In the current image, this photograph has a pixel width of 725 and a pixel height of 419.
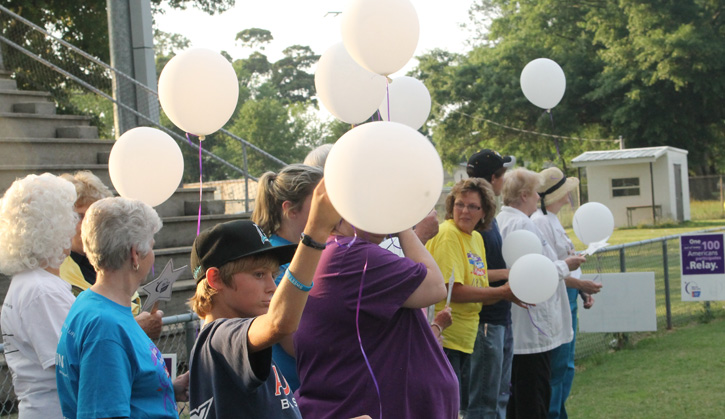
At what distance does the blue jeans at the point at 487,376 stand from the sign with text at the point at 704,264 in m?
5.62

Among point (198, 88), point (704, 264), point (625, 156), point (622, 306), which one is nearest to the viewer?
point (198, 88)

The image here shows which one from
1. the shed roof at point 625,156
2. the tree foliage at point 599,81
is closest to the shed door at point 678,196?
the shed roof at point 625,156

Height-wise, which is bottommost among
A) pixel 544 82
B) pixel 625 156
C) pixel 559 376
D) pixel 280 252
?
pixel 559 376

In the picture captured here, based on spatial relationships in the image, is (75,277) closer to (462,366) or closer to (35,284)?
(35,284)

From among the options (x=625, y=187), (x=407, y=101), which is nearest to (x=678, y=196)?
(x=625, y=187)

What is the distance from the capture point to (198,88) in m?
3.59

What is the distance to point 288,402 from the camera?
7.45 ft

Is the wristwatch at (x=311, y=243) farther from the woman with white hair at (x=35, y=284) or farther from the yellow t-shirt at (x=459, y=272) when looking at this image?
the yellow t-shirt at (x=459, y=272)

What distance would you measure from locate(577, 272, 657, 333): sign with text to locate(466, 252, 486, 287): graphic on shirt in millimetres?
3762

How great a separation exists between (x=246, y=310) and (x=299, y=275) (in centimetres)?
47

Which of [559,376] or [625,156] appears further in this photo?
[625,156]

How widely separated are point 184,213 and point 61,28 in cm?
567

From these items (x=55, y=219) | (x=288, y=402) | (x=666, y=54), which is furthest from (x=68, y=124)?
(x=666, y=54)

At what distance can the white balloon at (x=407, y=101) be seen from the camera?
14.9 feet
